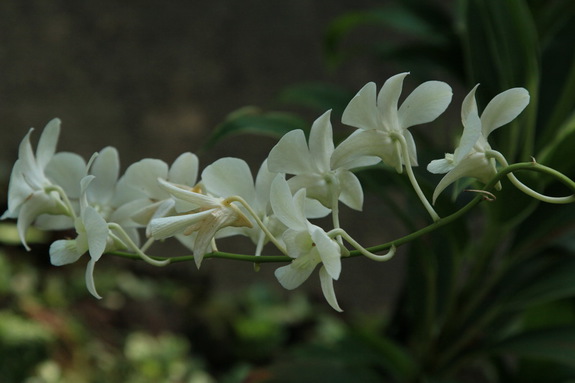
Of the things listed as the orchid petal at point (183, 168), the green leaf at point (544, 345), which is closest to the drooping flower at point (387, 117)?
the orchid petal at point (183, 168)

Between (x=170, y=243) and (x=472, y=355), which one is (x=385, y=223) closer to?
(x=170, y=243)

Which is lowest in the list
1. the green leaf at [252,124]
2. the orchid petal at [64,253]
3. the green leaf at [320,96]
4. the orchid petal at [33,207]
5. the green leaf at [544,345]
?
the green leaf at [544,345]

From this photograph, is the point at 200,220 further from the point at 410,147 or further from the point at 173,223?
the point at 410,147

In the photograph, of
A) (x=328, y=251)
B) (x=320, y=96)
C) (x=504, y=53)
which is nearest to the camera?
(x=328, y=251)

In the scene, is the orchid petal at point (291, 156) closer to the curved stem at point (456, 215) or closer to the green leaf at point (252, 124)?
the curved stem at point (456, 215)

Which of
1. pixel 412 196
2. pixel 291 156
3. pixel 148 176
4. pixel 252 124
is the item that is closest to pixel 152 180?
pixel 148 176

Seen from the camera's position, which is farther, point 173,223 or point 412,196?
point 412,196
